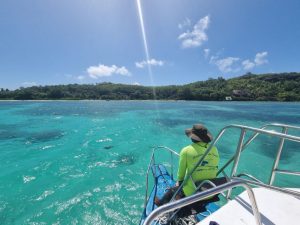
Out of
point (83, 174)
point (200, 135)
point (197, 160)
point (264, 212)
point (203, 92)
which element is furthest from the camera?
point (203, 92)

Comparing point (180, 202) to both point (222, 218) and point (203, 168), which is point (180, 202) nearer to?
point (222, 218)

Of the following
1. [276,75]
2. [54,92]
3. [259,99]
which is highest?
[276,75]

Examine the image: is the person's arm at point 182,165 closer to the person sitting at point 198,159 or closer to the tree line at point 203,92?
the person sitting at point 198,159

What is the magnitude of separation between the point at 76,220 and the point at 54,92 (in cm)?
13488

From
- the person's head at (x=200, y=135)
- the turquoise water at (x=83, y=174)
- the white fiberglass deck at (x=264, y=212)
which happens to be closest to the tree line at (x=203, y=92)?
the turquoise water at (x=83, y=174)

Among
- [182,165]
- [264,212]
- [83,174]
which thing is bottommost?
[83,174]

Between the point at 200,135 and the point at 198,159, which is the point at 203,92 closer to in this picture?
the point at 200,135

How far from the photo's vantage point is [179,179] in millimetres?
3625

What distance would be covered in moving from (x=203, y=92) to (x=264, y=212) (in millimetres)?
123058

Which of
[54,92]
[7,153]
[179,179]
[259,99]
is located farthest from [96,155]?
[54,92]

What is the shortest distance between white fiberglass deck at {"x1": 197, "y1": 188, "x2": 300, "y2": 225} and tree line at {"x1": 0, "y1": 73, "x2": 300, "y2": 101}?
376 feet

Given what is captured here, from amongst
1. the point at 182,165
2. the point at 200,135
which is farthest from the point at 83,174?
the point at 200,135

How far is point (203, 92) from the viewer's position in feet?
392

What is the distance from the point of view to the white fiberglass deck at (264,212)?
86.2 inches
